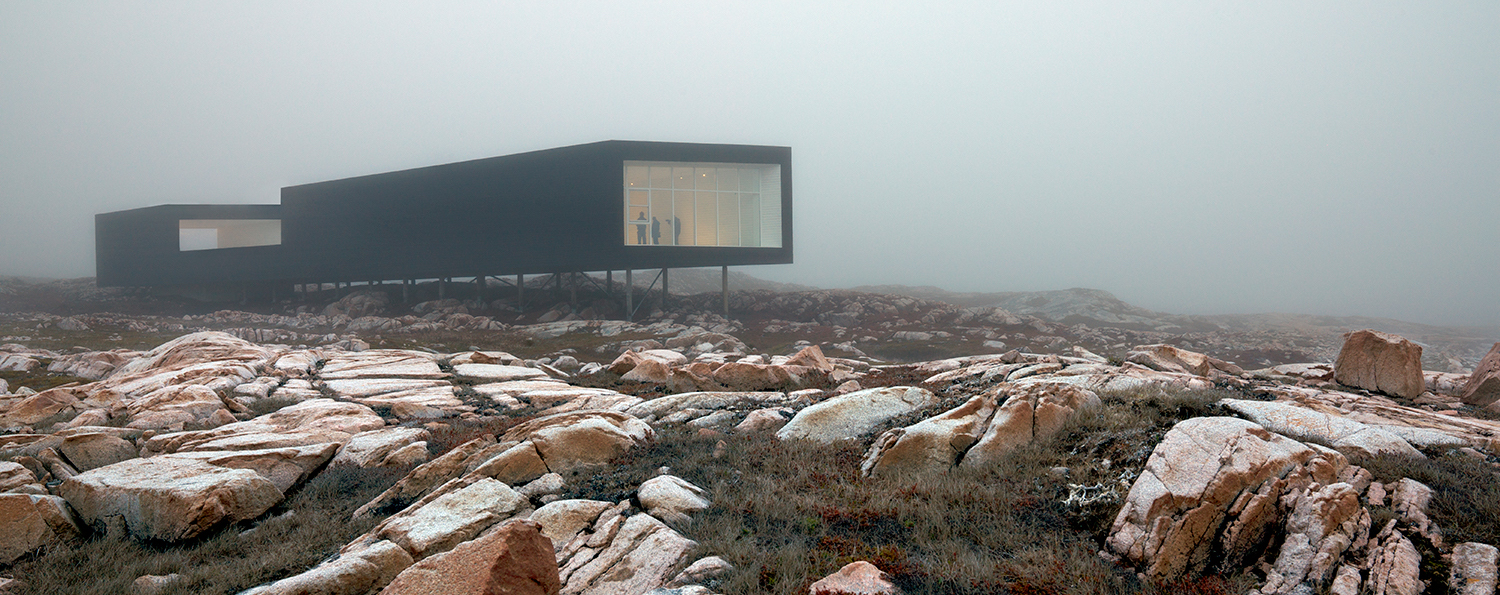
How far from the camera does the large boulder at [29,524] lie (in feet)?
26.5

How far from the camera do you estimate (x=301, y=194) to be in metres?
57.2

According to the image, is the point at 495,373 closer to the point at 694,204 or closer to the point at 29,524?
the point at 29,524

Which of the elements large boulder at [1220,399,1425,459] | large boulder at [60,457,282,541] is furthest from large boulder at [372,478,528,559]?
large boulder at [1220,399,1425,459]

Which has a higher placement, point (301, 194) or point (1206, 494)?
point (301, 194)

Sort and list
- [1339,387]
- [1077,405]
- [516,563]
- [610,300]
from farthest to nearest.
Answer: [610,300], [1339,387], [1077,405], [516,563]

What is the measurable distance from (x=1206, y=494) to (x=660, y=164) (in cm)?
4486

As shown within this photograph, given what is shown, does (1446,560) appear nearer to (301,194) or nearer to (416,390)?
(416,390)

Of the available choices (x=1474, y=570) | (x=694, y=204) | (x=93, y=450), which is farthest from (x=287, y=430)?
(x=694, y=204)

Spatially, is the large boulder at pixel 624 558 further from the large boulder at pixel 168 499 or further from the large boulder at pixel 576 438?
the large boulder at pixel 168 499

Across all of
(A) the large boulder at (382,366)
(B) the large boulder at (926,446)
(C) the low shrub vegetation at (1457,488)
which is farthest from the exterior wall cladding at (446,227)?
(C) the low shrub vegetation at (1457,488)

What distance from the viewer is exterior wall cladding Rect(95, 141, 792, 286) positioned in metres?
48.1

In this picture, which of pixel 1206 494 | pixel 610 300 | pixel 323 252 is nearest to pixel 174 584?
pixel 1206 494

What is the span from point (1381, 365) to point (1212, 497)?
14759mm

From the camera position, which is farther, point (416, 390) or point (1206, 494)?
point (416, 390)
